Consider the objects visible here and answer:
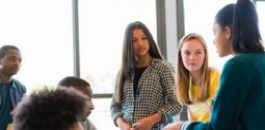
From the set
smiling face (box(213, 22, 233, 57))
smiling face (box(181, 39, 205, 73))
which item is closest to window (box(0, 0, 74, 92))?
smiling face (box(181, 39, 205, 73))

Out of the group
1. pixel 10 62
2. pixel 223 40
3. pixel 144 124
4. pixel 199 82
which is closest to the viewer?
pixel 223 40

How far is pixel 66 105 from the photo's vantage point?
87 centimetres

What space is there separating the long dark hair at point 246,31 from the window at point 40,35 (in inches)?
102

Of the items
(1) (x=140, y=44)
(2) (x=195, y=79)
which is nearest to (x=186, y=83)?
(2) (x=195, y=79)

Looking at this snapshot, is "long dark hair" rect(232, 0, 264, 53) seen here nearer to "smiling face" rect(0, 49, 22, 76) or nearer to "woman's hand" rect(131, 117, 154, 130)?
"woman's hand" rect(131, 117, 154, 130)

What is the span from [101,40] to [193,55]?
5.65 ft

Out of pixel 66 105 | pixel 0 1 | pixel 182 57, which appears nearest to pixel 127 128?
pixel 182 57

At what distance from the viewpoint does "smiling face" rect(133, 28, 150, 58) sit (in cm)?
240

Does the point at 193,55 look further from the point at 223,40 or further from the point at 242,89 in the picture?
the point at 242,89

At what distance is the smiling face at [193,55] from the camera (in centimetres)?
219

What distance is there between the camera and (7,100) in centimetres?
270

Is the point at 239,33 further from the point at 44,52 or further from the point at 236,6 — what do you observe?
the point at 44,52

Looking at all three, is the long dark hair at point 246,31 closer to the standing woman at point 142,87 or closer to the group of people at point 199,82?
the group of people at point 199,82

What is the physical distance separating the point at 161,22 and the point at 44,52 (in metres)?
1.34
